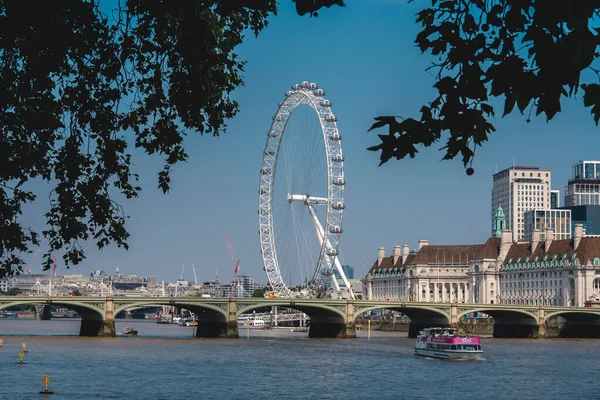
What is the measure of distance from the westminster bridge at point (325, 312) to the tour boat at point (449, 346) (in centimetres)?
1926

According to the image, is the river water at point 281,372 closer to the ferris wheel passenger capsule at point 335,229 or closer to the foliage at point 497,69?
the ferris wheel passenger capsule at point 335,229

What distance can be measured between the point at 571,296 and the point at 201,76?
168057 millimetres

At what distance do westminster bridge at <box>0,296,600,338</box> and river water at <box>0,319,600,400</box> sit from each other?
7.68m

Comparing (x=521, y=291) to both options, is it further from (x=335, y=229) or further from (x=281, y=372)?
(x=281, y=372)

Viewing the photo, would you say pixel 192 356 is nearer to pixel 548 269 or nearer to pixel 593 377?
pixel 593 377

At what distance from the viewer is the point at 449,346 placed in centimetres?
8550

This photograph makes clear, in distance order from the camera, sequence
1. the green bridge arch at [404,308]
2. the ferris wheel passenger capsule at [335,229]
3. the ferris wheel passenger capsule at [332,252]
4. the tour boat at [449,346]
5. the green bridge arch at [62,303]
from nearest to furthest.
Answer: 1. the tour boat at [449,346]
2. the green bridge arch at [62,303]
3. the green bridge arch at [404,308]
4. the ferris wheel passenger capsule at [335,229]
5. the ferris wheel passenger capsule at [332,252]

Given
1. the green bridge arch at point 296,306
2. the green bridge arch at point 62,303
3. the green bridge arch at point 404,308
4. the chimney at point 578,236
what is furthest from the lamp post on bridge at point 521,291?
the green bridge arch at point 62,303

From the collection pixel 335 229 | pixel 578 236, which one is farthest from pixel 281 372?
pixel 578 236

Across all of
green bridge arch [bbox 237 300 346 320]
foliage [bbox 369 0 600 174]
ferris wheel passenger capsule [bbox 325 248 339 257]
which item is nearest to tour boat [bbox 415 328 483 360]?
green bridge arch [bbox 237 300 346 320]

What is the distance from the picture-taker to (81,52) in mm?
16922

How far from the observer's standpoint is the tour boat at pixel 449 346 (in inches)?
3307

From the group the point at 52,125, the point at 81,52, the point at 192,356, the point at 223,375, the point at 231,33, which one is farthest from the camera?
the point at 192,356

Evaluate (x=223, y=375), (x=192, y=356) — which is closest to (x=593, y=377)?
(x=223, y=375)
